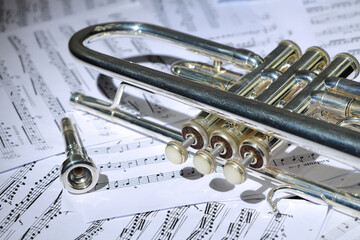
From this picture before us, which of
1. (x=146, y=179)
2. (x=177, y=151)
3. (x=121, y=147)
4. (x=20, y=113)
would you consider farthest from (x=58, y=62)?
(x=177, y=151)

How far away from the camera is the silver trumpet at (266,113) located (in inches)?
34.0

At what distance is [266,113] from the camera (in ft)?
2.89

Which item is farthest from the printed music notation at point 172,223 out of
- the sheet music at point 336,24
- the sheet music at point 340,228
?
the sheet music at point 336,24

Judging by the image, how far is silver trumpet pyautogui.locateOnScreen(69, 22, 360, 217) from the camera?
863mm

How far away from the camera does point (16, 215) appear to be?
994 millimetres

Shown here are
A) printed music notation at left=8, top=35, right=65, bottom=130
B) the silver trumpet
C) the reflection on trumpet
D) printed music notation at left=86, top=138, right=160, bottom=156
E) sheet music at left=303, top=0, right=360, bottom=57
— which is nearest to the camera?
the silver trumpet

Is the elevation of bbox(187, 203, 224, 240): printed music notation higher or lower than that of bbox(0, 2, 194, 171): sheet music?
lower

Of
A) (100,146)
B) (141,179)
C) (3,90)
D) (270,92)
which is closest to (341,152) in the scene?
(270,92)

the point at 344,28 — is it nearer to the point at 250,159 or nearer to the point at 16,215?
the point at 250,159

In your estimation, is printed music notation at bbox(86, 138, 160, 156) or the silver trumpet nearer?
the silver trumpet

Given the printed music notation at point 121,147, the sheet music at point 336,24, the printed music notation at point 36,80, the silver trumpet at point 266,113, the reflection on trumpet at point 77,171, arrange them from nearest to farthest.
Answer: the silver trumpet at point 266,113
the reflection on trumpet at point 77,171
the printed music notation at point 121,147
the printed music notation at point 36,80
the sheet music at point 336,24

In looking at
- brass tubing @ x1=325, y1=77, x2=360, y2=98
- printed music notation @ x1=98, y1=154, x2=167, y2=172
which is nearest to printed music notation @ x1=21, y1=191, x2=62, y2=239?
printed music notation @ x1=98, y1=154, x2=167, y2=172

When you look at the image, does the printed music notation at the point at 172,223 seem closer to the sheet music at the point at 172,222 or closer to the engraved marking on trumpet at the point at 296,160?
the sheet music at the point at 172,222

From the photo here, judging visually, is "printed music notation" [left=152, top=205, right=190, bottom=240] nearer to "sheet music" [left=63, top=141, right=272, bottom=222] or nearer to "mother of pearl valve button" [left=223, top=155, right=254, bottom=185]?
"sheet music" [left=63, top=141, right=272, bottom=222]
